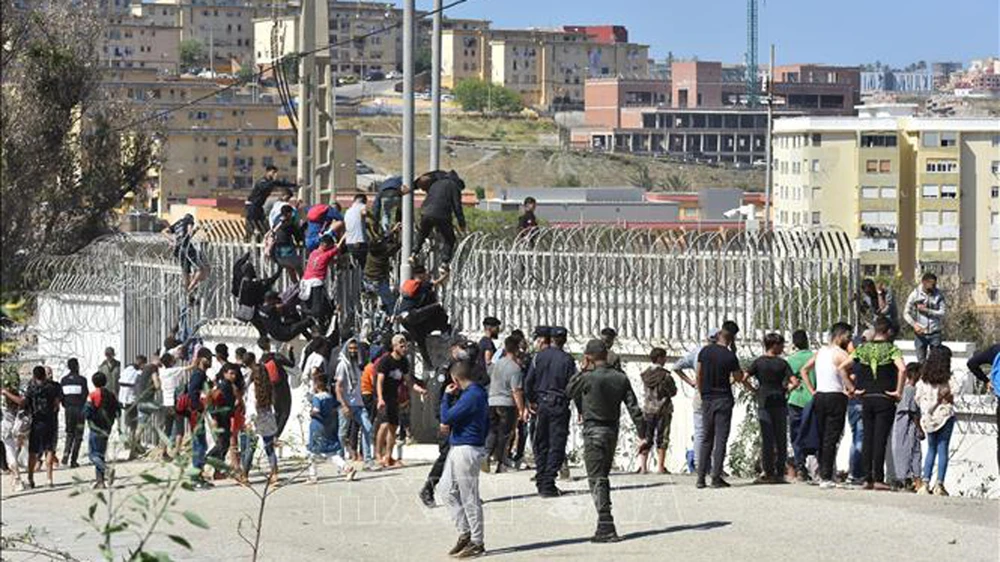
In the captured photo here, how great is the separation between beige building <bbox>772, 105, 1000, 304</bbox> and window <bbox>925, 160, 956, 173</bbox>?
0.05 meters

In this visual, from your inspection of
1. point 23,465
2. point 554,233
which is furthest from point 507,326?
point 23,465

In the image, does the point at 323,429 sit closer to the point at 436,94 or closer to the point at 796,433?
the point at 796,433

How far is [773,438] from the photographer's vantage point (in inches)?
731

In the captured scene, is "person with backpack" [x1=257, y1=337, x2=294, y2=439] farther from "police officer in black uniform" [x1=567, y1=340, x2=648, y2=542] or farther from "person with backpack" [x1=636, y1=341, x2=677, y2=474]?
"police officer in black uniform" [x1=567, y1=340, x2=648, y2=542]

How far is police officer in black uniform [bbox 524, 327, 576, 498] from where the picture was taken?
17.9 m

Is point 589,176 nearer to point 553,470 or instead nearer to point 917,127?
point 917,127

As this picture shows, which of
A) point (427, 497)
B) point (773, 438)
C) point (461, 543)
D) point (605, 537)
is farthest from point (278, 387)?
point (605, 537)

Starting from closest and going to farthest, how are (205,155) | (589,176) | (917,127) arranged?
(917,127)
(205,155)
(589,176)

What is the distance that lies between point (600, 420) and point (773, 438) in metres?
2.83

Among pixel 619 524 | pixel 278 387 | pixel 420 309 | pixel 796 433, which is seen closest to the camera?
pixel 619 524

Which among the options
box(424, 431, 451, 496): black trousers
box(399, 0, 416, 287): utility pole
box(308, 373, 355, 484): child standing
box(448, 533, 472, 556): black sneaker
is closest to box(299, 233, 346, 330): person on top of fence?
box(399, 0, 416, 287): utility pole

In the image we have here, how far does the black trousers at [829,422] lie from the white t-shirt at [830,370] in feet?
0.19

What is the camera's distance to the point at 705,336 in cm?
2138

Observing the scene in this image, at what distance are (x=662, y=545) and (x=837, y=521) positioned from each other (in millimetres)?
1469
